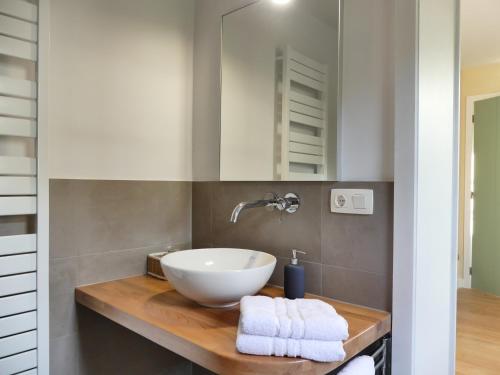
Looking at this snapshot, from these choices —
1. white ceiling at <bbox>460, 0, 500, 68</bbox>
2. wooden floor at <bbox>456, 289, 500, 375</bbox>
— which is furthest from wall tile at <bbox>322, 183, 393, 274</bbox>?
white ceiling at <bbox>460, 0, 500, 68</bbox>

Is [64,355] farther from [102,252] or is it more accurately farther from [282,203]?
[282,203]

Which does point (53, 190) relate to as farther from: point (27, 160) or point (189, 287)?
point (189, 287)

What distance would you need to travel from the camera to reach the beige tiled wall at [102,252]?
140 cm

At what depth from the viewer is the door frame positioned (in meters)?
3.84

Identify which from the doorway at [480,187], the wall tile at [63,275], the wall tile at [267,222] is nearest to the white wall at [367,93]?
the wall tile at [267,222]

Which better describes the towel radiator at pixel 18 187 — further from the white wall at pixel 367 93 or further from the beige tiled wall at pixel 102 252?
the white wall at pixel 367 93

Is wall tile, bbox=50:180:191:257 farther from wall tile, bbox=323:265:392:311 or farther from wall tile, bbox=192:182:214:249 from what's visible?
wall tile, bbox=323:265:392:311

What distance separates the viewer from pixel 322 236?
4.48 feet

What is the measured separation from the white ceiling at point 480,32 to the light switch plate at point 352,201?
206 centimetres

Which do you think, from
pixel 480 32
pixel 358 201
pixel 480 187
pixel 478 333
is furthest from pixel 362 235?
pixel 480 187

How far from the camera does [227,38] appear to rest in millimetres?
1715

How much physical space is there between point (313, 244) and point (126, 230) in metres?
0.81

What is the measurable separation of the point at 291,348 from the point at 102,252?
3.18 ft

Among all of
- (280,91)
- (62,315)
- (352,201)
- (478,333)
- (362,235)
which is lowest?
(478,333)
